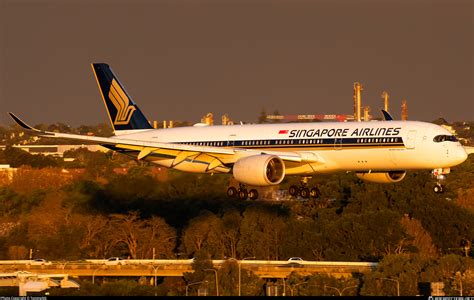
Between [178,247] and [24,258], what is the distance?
1696 cm

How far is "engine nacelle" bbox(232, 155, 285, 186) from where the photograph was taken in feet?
278

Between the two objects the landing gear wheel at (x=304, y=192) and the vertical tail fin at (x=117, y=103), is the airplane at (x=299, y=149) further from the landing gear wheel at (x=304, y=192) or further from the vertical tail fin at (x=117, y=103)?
the vertical tail fin at (x=117, y=103)

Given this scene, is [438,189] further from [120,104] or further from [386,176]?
[120,104]

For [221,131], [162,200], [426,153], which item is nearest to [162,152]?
[221,131]

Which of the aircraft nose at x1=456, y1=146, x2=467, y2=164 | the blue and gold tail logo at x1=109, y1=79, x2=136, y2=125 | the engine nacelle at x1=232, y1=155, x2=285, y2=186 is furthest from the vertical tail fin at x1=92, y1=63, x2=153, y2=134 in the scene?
the aircraft nose at x1=456, y1=146, x2=467, y2=164

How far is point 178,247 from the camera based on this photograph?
149625 mm

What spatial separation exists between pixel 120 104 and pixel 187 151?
14145 mm

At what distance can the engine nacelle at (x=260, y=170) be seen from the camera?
278 feet

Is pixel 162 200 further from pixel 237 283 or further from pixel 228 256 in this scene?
pixel 237 283

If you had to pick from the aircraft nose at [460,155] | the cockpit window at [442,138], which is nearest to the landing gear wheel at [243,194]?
the cockpit window at [442,138]

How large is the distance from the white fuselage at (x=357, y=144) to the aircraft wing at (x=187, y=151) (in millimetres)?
395

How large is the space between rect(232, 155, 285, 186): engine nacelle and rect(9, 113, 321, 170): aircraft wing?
2.45 feet

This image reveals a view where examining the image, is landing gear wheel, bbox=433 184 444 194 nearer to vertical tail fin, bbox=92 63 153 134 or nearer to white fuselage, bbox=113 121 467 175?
white fuselage, bbox=113 121 467 175

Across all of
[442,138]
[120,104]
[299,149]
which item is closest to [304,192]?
[299,149]
